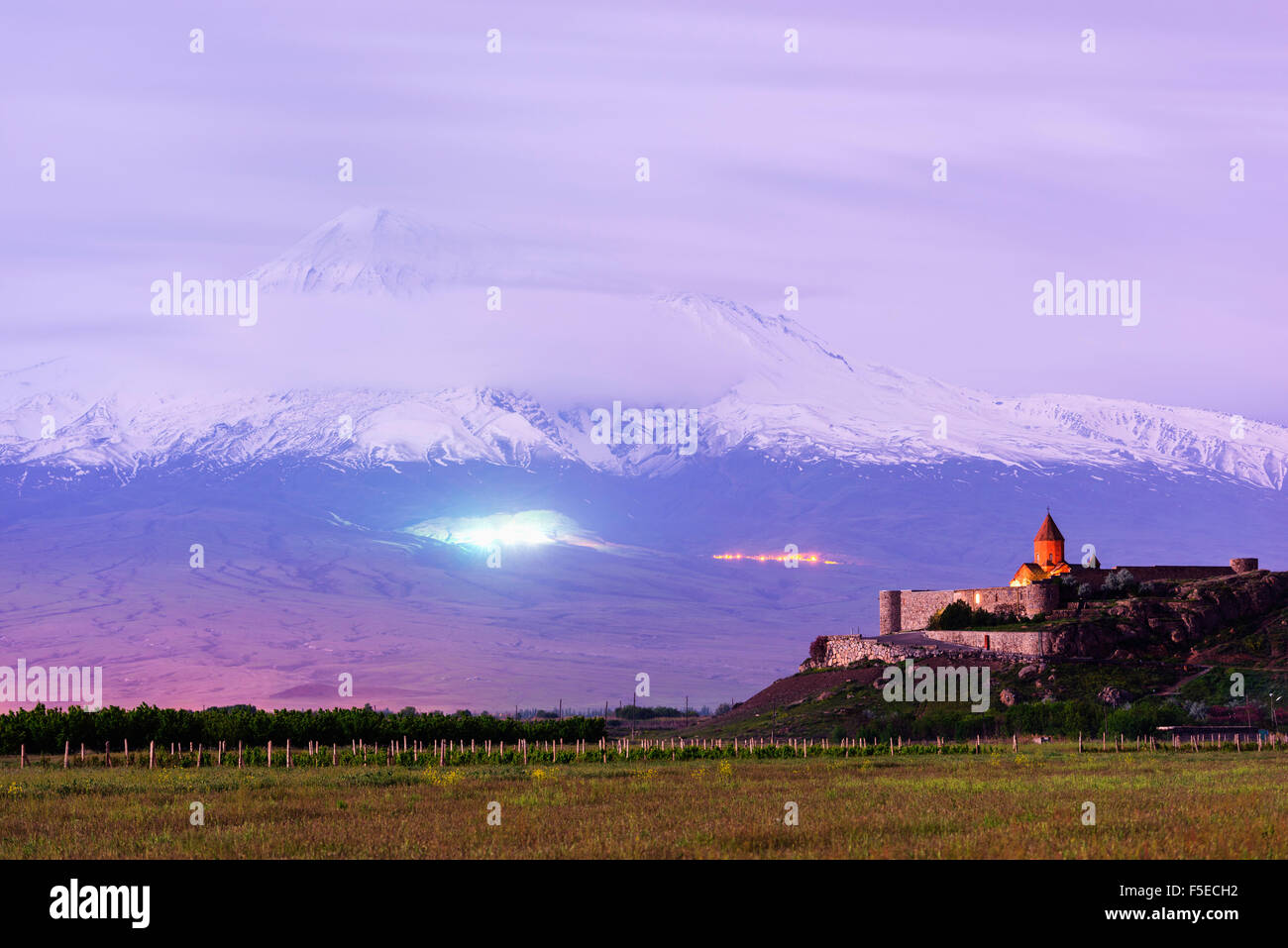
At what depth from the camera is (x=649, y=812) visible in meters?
32.8

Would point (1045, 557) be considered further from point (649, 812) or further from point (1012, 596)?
point (649, 812)

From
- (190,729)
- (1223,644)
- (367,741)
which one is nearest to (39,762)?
(190,729)

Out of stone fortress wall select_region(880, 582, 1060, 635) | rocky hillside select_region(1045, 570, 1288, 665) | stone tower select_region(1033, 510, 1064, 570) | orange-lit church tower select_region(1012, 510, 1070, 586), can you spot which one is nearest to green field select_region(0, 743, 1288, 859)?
rocky hillside select_region(1045, 570, 1288, 665)

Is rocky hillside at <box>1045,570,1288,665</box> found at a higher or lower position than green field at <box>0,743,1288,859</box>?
higher

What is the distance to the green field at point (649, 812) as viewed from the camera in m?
25.3

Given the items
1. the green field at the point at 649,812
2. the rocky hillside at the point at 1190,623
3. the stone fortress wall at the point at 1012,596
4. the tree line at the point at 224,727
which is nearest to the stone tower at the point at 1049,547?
the stone fortress wall at the point at 1012,596

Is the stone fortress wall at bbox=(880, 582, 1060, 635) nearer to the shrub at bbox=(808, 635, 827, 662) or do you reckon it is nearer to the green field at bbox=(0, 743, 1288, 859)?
the shrub at bbox=(808, 635, 827, 662)

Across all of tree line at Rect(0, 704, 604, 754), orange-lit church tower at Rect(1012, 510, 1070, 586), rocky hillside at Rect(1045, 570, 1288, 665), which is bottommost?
tree line at Rect(0, 704, 604, 754)

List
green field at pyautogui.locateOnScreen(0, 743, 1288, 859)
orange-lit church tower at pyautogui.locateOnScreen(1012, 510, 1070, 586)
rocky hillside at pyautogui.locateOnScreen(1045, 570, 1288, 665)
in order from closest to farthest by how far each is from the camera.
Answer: green field at pyautogui.locateOnScreen(0, 743, 1288, 859) < rocky hillside at pyautogui.locateOnScreen(1045, 570, 1288, 665) < orange-lit church tower at pyautogui.locateOnScreen(1012, 510, 1070, 586)

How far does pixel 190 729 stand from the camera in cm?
7544

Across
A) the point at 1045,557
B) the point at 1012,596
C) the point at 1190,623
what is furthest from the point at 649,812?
the point at 1045,557

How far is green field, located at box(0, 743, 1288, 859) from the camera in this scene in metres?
25.3
